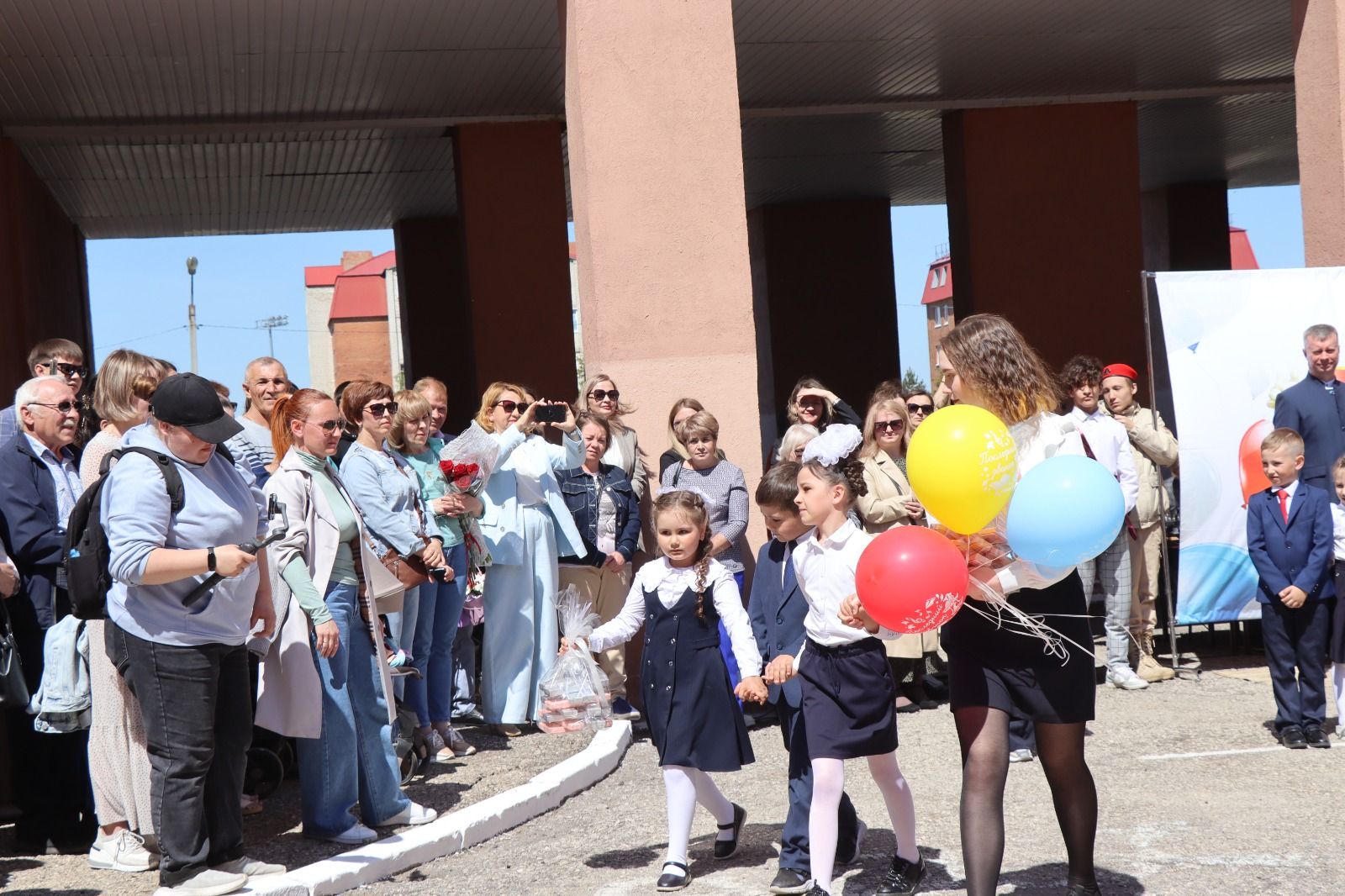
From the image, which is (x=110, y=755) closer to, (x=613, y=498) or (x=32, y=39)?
(x=613, y=498)

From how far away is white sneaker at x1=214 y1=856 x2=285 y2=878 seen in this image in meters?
4.89

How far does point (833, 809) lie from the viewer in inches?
179

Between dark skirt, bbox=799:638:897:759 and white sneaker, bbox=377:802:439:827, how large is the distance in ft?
6.50

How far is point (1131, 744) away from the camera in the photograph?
695 cm

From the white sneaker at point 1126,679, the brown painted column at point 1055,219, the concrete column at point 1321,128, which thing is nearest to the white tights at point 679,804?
the white sneaker at point 1126,679

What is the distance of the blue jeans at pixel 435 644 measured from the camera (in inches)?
279

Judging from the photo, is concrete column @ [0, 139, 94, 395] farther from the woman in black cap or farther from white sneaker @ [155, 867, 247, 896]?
white sneaker @ [155, 867, 247, 896]

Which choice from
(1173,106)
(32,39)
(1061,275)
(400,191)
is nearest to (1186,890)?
(32,39)

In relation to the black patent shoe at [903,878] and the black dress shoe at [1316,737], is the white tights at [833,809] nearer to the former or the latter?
the black patent shoe at [903,878]

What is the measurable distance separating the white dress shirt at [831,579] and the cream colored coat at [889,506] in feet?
10.4

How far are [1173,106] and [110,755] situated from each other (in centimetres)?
1545

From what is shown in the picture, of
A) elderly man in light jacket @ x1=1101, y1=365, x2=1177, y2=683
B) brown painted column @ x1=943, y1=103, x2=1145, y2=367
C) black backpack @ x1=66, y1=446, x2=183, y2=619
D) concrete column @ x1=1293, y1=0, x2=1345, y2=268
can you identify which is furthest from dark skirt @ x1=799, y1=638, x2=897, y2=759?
brown painted column @ x1=943, y1=103, x2=1145, y2=367

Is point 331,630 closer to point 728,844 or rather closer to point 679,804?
point 679,804

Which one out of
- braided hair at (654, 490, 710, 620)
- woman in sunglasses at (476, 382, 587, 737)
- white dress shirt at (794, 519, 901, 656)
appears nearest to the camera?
white dress shirt at (794, 519, 901, 656)
